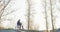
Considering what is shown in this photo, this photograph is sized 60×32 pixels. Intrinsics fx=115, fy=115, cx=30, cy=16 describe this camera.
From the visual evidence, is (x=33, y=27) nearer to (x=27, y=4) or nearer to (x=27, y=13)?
(x=27, y=13)

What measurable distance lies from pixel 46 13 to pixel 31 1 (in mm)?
250

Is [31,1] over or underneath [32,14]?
over

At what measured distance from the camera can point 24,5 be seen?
1493mm

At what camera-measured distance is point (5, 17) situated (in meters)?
1.45

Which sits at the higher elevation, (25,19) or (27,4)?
(27,4)

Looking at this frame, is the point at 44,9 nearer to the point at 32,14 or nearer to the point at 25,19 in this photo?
the point at 32,14

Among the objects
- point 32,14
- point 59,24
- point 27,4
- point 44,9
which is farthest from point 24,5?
point 59,24

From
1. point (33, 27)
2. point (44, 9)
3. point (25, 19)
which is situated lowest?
point (33, 27)

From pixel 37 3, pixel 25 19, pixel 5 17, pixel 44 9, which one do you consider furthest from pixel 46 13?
pixel 5 17

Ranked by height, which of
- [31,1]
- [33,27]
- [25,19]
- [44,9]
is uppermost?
[31,1]

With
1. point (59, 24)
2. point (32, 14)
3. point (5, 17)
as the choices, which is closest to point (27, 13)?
point (32, 14)

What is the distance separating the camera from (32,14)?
147cm

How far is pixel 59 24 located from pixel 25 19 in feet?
1.43

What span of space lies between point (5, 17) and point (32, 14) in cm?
34
